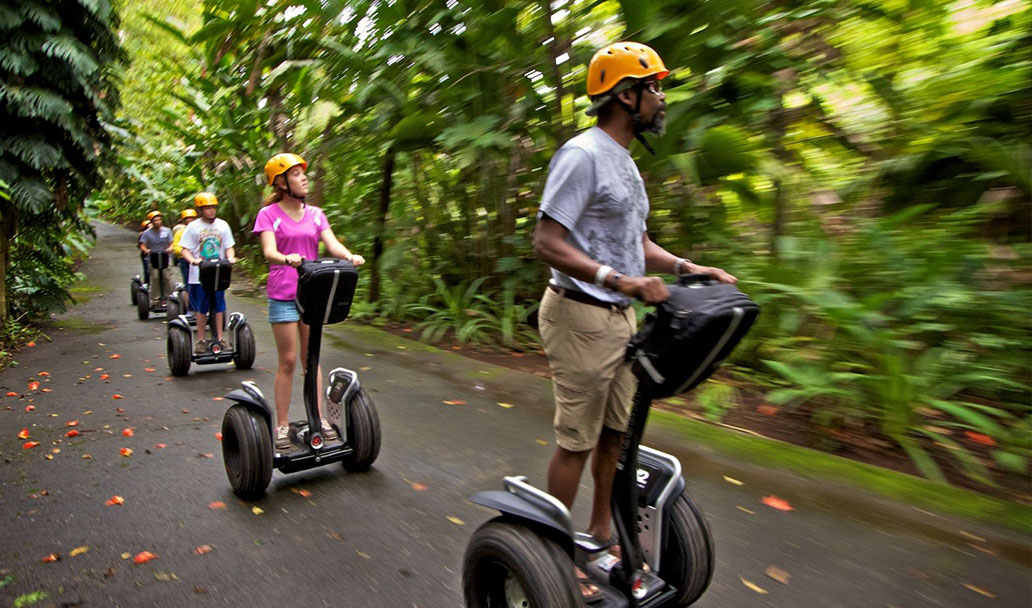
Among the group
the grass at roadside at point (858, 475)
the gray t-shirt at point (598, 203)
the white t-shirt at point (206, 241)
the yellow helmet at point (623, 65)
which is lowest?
the grass at roadside at point (858, 475)

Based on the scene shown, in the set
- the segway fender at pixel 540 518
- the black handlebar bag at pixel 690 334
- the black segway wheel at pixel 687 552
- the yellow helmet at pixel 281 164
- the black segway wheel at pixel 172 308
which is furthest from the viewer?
the black segway wheel at pixel 172 308

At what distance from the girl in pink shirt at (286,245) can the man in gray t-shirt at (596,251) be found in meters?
2.03

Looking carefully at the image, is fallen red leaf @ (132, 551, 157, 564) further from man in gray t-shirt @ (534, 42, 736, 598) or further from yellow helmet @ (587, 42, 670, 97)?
yellow helmet @ (587, 42, 670, 97)

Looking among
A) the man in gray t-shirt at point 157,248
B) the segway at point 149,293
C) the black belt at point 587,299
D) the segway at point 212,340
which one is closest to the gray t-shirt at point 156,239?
the man in gray t-shirt at point 157,248

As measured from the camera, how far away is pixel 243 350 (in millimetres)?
7945

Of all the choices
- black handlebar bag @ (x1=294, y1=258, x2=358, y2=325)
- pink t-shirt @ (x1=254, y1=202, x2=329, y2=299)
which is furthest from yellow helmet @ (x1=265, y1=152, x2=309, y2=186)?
black handlebar bag @ (x1=294, y1=258, x2=358, y2=325)

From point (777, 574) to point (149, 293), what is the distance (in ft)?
39.4

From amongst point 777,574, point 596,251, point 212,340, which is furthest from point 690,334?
point 212,340

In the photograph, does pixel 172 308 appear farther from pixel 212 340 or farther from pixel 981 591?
pixel 981 591

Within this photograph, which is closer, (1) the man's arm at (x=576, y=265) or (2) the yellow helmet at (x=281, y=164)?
(1) the man's arm at (x=576, y=265)

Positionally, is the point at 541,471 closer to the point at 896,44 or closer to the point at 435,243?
the point at 896,44

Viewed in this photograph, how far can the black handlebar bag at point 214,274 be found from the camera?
770cm

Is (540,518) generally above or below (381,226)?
below

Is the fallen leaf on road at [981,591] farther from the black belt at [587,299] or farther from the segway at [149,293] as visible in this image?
the segway at [149,293]
